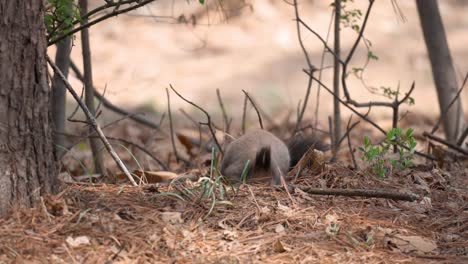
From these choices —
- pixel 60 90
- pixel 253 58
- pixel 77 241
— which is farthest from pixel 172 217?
pixel 253 58

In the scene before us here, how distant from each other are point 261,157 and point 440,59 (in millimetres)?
2115

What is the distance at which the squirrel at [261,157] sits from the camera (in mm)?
3889

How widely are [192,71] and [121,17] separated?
2419 millimetres

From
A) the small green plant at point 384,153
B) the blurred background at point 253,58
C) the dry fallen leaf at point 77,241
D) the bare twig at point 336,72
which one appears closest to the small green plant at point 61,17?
the dry fallen leaf at point 77,241

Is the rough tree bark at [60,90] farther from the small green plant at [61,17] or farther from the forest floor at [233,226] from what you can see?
the forest floor at [233,226]

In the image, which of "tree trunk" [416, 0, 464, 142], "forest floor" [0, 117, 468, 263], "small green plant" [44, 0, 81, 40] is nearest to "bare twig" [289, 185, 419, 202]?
"forest floor" [0, 117, 468, 263]

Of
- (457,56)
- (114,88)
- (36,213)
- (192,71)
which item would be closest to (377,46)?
→ (457,56)

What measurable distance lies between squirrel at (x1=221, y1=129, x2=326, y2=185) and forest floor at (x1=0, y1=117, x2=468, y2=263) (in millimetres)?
321

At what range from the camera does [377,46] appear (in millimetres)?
10109

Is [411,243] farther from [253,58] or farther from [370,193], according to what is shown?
[253,58]

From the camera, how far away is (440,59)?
17.6ft

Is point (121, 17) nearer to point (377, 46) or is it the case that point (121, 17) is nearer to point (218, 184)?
point (377, 46)

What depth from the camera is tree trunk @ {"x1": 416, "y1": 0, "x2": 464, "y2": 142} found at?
5.29 m

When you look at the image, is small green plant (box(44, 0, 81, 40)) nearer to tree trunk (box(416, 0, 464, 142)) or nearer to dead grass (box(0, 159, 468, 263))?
dead grass (box(0, 159, 468, 263))
